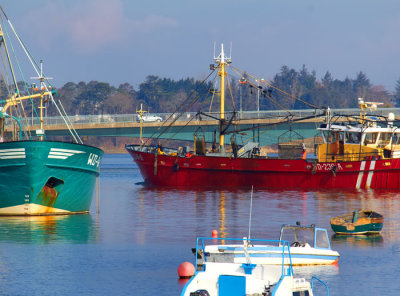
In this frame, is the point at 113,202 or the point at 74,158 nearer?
the point at 74,158

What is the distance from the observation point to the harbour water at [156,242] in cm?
2878

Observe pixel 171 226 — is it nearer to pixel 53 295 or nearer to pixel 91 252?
pixel 91 252

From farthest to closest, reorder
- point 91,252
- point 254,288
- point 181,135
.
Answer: point 181,135
point 91,252
point 254,288

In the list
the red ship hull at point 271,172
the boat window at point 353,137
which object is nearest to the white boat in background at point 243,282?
the red ship hull at point 271,172

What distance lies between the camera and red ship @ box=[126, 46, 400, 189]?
241ft

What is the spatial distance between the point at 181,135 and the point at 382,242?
261 ft

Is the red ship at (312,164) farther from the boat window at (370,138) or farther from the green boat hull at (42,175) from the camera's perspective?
the green boat hull at (42,175)

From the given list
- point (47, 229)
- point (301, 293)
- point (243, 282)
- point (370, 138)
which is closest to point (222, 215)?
point (47, 229)

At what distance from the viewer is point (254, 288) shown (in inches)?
879

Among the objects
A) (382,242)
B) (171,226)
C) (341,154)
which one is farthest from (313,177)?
(382,242)

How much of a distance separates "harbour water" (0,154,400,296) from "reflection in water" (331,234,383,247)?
50 millimetres

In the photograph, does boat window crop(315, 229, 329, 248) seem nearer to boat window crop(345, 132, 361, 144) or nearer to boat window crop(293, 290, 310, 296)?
boat window crop(293, 290, 310, 296)

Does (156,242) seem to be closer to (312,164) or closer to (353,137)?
(312,164)

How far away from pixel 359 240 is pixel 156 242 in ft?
34.3
